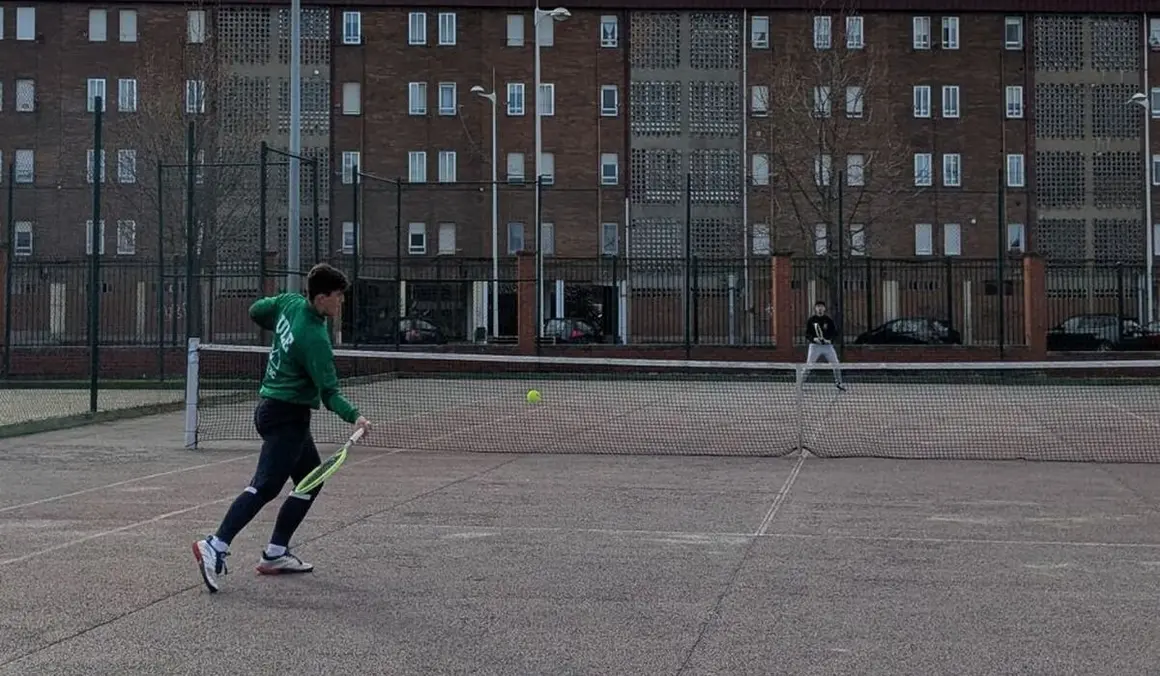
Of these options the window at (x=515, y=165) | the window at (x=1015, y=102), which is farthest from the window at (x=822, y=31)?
the window at (x=515, y=165)

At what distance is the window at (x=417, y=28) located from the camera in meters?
48.5

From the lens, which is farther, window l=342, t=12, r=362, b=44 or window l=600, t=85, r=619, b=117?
window l=600, t=85, r=619, b=117

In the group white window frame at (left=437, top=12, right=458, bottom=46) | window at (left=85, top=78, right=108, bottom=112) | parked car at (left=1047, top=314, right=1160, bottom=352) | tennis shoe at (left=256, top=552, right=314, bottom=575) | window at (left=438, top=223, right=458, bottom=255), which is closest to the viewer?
tennis shoe at (left=256, top=552, right=314, bottom=575)

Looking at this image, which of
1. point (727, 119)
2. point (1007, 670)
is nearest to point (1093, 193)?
point (727, 119)

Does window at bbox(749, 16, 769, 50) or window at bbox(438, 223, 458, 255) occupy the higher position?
window at bbox(749, 16, 769, 50)

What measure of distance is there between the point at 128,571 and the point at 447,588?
2.03m

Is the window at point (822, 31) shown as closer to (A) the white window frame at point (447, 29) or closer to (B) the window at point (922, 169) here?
(B) the window at point (922, 169)

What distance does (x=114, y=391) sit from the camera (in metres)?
25.2

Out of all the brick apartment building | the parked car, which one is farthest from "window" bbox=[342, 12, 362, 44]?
the parked car

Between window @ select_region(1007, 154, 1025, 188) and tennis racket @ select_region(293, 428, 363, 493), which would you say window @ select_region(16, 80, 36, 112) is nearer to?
window @ select_region(1007, 154, 1025, 188)

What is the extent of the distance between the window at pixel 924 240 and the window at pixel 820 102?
994 centimetres

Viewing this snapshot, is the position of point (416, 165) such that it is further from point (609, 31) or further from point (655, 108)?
point (655, 108)

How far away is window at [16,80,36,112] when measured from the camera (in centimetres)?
4731

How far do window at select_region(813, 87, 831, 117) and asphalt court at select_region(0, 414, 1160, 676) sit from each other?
89.6 feet
